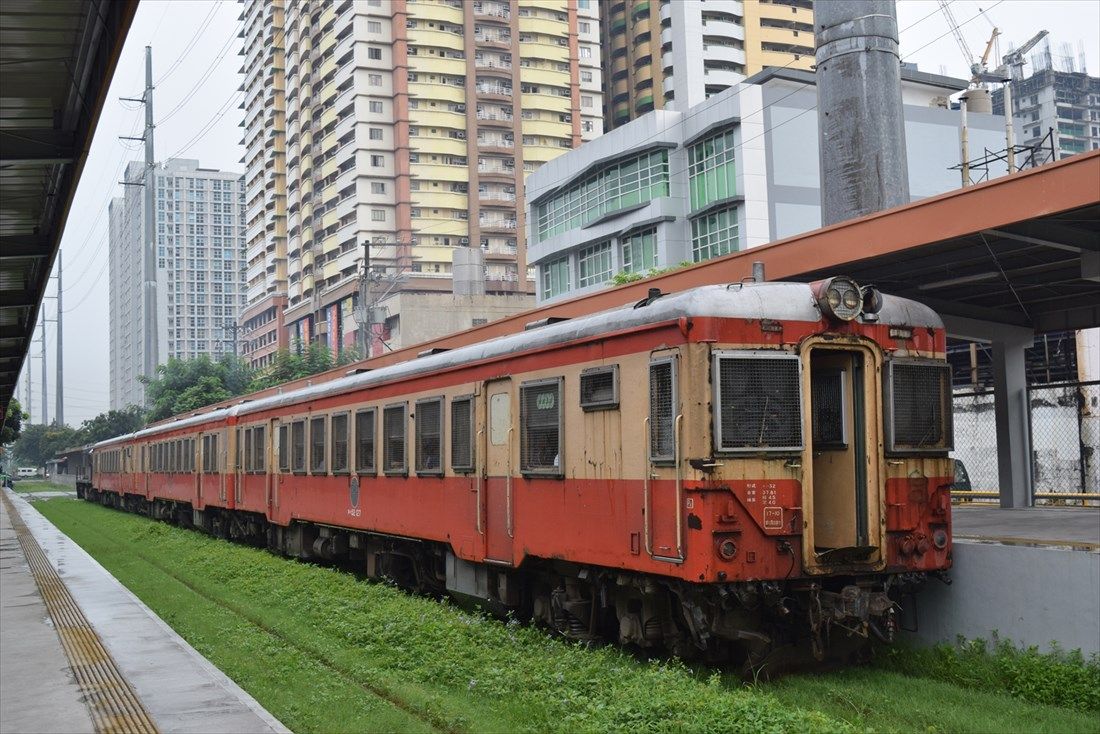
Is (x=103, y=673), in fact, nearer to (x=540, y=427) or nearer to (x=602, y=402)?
(x=540, y=427)

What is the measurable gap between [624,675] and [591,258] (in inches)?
2220

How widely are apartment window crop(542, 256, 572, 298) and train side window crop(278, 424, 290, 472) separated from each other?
46.1 metres

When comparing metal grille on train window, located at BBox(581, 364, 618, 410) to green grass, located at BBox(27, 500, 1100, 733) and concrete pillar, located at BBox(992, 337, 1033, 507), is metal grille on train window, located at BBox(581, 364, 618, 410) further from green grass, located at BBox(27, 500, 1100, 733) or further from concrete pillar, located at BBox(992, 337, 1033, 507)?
concrete pillar, located at BBox(992, 337, 1033, 507)

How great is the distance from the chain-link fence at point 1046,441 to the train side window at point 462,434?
1212cm

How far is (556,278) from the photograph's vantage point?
67.4 meters

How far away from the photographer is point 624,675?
861 centimetres

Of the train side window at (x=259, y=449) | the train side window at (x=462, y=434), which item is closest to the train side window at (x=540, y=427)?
the train side window at (x=462, y=434)

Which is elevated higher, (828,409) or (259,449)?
(828,409)

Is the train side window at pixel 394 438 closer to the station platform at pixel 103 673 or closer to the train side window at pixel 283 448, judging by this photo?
the station platform at pixel 103 673

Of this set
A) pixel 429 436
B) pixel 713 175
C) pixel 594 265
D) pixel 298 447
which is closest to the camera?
pixel 429 436

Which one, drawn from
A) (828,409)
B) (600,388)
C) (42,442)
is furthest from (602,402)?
(42,442)

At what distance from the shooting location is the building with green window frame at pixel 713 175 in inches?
2196

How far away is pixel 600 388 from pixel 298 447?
10092mm

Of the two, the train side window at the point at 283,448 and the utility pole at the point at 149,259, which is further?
the utility pole at the point at 149,259
